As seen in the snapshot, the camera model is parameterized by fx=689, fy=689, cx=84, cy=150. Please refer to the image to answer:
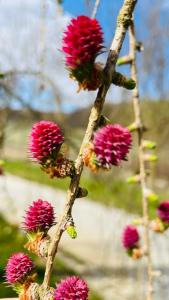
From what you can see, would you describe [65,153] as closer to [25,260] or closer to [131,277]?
[25,260]

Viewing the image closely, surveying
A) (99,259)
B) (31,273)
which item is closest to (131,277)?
(99,259)

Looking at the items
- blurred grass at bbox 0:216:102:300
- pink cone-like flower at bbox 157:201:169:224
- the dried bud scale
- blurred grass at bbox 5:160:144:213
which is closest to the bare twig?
pink cone-like flower at bbox 157:201:169:224

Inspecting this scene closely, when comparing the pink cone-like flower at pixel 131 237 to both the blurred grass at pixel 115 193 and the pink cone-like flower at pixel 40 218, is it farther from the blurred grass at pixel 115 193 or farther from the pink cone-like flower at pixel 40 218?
the blurred grass at pixel 115 193

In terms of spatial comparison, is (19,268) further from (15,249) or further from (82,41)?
(15,249)

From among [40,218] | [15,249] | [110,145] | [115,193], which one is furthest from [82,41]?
[115,193]

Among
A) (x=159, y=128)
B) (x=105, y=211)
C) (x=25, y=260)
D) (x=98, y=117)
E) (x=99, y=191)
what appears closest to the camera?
(x=98, y=117)
